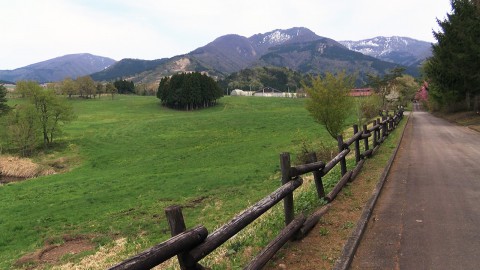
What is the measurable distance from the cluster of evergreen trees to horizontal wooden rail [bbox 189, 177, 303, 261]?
88.0 metres

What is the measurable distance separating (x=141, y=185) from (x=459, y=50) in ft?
115

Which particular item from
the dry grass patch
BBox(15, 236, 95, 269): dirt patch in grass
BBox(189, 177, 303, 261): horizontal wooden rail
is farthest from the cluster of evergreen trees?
BBox(189, 177, 303, 261): horizontal wooden rail

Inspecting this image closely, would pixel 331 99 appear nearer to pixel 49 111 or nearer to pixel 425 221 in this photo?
pixel 425 221

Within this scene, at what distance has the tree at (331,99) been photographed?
72.2 feet

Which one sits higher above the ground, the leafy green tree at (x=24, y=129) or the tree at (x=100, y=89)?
the tree at (x=100, y=89)

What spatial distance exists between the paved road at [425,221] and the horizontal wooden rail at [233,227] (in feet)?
5.52

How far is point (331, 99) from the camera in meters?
22.1

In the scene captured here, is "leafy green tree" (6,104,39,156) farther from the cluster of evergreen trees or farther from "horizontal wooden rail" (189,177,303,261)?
the cluster of evergreen trees

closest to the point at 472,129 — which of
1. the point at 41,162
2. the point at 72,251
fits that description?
the point at 72,251

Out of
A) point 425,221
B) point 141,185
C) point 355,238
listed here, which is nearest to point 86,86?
point 141,185

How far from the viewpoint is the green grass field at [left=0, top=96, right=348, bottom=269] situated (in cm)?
1612

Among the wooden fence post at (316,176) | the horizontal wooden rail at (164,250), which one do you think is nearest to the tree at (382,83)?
the wooden fence post at (316,176)

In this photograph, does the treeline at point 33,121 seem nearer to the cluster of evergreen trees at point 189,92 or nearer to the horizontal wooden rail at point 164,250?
the cluster of evergreen trees at point 189,92

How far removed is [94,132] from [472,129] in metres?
48.6
